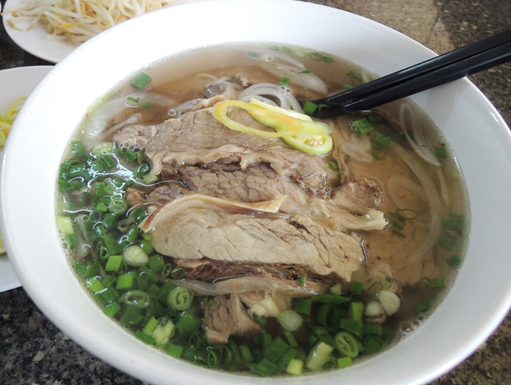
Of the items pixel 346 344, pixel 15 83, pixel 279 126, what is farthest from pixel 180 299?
pixel 15 83

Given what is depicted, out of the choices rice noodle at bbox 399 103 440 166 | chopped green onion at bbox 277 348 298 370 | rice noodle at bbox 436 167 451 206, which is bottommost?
chopped green onion at bbox 277 348 298 370

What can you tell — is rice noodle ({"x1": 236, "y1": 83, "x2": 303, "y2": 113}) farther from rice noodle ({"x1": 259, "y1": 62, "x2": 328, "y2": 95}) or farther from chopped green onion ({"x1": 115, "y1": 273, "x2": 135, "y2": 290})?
chopped green onion ({"x1": 115, "y1": 273, "x2": 135, "y2": 290})

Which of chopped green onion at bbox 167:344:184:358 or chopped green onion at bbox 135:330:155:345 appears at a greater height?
chopped green onion at bbox 167:344:184:358

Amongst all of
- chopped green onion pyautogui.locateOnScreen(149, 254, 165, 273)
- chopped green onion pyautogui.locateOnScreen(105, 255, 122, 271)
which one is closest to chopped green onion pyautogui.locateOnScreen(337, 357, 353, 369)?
chopped green onion pyautogui.locateOnScreen(149, 254, 165, 273)

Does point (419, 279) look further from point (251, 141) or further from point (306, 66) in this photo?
point (306, 66)

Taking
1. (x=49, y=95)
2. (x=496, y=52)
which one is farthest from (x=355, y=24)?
(x=49, y=95)

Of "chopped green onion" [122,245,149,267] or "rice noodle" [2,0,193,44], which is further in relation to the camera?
"rice noodle" [2,0,193,44]

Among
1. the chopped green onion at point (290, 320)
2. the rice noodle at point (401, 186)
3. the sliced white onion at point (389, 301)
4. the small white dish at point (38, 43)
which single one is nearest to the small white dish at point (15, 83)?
the small white dish at point (38, 43)
